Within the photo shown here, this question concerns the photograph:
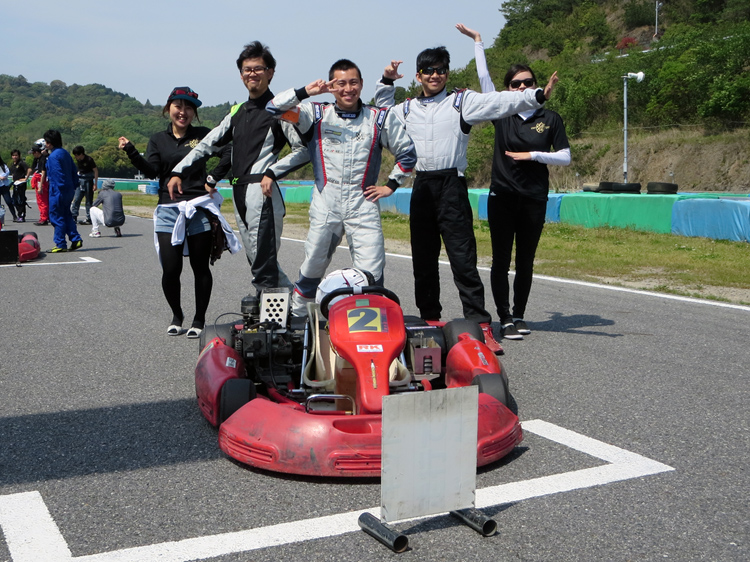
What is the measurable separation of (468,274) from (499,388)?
217 centimetres

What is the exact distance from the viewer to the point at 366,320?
3.92 m

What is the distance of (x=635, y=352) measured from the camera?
5.84 metres

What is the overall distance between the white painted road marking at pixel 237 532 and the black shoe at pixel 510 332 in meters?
2.68

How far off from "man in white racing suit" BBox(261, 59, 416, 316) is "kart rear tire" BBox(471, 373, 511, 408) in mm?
1353

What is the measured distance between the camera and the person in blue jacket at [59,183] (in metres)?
12.8

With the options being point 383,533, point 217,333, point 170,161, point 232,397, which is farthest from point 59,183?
point 383,533

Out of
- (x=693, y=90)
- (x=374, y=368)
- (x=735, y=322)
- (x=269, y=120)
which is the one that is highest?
(x=693, y=90)

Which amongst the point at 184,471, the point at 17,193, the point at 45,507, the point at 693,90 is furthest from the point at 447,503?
the point at 693,90

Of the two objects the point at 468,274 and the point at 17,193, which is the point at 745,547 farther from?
the point at 17,193

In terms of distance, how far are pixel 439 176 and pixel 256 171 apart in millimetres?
1329

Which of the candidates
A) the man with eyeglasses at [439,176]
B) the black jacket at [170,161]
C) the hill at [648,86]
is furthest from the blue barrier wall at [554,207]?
the hill at [648,86]

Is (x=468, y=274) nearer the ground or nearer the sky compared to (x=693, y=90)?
nearer the ground

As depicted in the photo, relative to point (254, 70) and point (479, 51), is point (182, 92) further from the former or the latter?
point (479, 51)

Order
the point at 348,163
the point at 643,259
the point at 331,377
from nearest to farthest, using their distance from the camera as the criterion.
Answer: the point at 331,377, the point at 348,163, the point at 643,259
